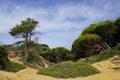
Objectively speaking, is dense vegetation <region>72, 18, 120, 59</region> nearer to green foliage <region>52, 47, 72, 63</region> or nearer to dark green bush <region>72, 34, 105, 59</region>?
dark green bush <region>72, 34, 105, 59</region>

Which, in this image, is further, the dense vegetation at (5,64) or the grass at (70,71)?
the dense vegetation at (5,64)

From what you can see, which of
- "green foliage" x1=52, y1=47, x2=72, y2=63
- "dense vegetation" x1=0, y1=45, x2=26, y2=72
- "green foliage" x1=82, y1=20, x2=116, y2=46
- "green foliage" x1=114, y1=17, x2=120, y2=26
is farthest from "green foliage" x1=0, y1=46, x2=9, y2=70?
"green foliage" x1=52, y1=47, x2=72, y2=63

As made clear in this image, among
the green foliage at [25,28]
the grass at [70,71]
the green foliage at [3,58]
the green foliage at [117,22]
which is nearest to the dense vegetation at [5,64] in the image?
the green foliage at [3,58]

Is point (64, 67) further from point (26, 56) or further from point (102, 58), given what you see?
point (26, 56)

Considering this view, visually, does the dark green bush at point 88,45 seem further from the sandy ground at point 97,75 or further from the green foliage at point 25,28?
the sandy ground at point 97,75

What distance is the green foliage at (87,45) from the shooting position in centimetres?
3009

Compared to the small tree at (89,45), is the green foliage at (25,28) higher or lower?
higher

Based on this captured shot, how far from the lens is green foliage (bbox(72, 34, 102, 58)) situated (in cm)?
3009

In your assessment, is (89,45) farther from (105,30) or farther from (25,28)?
(25,28)

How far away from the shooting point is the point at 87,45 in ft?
101

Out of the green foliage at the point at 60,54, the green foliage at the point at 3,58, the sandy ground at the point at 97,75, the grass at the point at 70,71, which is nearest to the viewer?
the sandy ground at the point at 97,75

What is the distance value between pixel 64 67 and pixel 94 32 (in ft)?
52.2

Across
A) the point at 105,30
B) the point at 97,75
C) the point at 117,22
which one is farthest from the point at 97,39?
the point at 97,75

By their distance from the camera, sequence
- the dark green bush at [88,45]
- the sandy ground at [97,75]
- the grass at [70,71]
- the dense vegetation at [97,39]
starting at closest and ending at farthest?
the sandy ground at [97,75]
the grass at [70,71]
the dark green bush at [88,45]
the dense vegetation at [97,39]
